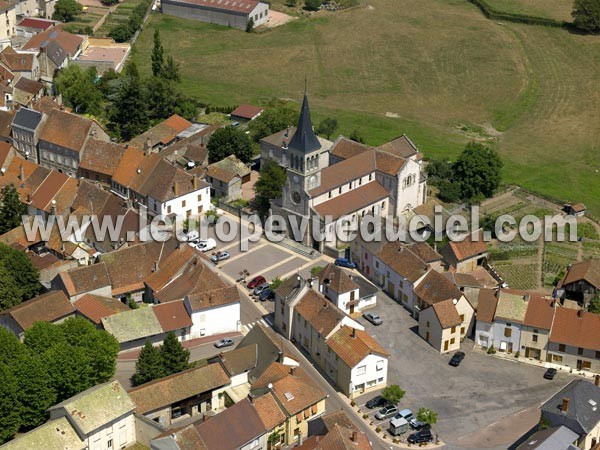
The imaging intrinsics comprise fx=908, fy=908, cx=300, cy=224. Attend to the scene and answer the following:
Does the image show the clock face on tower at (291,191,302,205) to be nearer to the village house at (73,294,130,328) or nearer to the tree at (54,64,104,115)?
the village house at (73,294,130,328)

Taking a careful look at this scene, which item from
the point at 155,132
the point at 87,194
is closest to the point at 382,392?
the point at 87,194

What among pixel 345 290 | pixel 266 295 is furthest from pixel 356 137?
pixel 345 290

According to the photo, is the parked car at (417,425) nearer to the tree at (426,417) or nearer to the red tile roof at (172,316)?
the tree at (426,417)

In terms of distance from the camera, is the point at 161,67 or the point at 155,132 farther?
the point at 161,67

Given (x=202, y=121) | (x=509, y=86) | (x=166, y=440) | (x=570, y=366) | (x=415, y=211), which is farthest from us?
(x=509, y=86)

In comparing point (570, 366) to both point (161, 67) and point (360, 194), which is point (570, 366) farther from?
point (161, 67)

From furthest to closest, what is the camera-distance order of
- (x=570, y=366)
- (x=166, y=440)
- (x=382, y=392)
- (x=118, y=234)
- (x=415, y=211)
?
(x=415, y=211) < (x=118, y=234) < (x=570, y=366) < (x=382, y=392) < (x=166, y=440)

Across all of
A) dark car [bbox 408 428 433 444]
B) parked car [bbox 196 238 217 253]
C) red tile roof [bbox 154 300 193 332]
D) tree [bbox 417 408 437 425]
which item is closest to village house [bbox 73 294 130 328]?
red tile roof [bbox 154 300 193 332]
